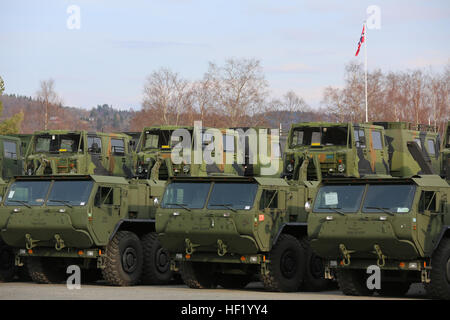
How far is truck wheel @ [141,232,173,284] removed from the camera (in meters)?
21.3

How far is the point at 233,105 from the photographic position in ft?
206

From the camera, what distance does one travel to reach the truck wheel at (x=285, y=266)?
62.3ft

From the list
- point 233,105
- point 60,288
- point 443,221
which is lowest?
point 60,288

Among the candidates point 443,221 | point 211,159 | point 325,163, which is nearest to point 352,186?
point 443,221

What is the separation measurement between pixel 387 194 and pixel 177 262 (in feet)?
17.8

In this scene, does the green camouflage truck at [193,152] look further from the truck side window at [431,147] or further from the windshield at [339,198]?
the windshield at [339,198]

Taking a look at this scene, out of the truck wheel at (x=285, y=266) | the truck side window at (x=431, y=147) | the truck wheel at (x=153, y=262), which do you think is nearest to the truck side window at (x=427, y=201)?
the truck wheel at (x=285, y=266)

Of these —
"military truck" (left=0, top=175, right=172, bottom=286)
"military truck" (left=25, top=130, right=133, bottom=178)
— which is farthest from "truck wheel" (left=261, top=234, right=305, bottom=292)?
"military truck" (left=25, top=130, right=133, bottom=178)

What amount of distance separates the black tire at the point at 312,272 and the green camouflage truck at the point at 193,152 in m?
7.53

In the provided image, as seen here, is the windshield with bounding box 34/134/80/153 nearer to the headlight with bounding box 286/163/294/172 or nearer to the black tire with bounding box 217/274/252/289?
the headlight with bounding box 286/163/294/172
